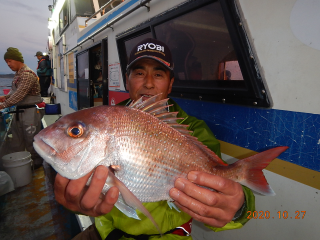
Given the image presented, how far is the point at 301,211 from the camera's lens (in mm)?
1275

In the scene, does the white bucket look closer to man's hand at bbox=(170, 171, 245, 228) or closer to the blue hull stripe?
the blue hull stripe

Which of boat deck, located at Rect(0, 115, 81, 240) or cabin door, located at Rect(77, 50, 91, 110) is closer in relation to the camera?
boat deck, located at Rect(0, 115, 81, 240)

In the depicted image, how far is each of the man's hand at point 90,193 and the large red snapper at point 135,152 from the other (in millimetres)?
52

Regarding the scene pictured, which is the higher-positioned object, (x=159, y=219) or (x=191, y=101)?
(x=191, y=101)

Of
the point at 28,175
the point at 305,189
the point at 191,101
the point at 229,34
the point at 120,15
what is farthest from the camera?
the point at 28,175

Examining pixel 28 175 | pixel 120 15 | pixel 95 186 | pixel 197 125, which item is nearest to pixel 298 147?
pixel 197 125

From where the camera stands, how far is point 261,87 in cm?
145

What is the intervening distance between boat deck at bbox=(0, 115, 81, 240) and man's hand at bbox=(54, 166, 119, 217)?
1.96m

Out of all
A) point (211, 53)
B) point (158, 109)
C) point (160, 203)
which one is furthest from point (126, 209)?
point (211, 53)

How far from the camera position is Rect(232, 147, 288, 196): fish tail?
3.51 ft

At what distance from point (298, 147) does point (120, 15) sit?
3504 mm

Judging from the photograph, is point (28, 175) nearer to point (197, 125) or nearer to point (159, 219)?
point (159, 219)

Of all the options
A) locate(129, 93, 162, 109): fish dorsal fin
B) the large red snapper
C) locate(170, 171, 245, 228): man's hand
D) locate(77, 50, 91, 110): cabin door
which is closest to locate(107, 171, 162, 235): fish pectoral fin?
the large red snapper
